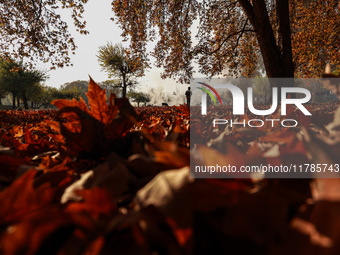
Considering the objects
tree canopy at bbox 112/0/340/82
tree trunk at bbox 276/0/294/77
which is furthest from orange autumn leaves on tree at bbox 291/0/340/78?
tree trunk at bbox 276/0/294/77

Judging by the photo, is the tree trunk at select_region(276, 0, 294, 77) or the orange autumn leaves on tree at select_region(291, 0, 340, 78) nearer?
the tree trunk at select_region(276, 0, 294, 77)

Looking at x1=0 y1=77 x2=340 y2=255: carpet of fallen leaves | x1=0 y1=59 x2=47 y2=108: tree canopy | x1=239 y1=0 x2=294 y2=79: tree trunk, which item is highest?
x1=0 y1=59 x2=47 y2=108: tree canopy

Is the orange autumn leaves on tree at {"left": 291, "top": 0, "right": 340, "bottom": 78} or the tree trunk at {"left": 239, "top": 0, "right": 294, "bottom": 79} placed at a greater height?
the orange autumn leaves on tree at {"left": 291, "top": 0, "right": 340, "bottom": 78}

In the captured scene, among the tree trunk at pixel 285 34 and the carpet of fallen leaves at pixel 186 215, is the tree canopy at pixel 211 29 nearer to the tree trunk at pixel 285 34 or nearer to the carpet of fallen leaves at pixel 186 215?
the tree trunk at pixel 285 34

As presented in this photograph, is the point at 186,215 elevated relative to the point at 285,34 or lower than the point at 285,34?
lower

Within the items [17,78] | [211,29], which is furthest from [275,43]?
[17,78]

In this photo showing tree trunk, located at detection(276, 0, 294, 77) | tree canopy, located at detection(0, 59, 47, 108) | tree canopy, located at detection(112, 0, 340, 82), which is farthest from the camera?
tree canopy, located at detection(0, 59, 47, 108)

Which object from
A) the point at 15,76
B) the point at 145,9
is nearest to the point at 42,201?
the point at 145,9

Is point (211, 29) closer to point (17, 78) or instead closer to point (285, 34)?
point (285, 34)

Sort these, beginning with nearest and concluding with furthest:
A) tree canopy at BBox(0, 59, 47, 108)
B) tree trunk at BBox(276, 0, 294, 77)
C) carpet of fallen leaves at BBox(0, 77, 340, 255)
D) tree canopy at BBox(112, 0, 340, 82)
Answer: carpet of fallen leaves at BBox(0, 77, 340, 255), tree trunk at BBox(276, 0, 294, 77), tree canopy at BBox(112, 0, 340, 82), tree canopy at BBox(0, 59, 47, 108)

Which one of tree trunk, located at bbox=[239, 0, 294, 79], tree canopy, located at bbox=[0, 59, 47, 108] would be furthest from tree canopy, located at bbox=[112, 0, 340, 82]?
tree canopy, located at bbox=[0, 59, 47, 108]

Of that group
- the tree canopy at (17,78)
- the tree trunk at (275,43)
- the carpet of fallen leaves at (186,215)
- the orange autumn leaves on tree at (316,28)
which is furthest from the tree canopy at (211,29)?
the tree canopy at (17,78)

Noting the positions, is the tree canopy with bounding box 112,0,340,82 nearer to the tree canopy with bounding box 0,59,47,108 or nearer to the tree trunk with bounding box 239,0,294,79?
the tree trunk with bounding box 239,0,294,79

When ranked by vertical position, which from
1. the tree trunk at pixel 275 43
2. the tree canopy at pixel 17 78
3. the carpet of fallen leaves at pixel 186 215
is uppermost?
the tree canopy at pixel 17 78
